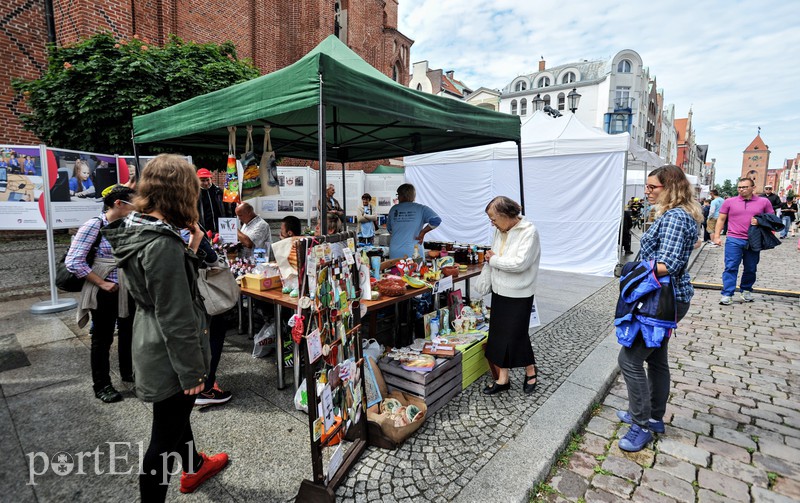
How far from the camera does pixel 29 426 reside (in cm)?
283

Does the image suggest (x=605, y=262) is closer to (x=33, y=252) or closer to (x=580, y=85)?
(x=33, y=252)

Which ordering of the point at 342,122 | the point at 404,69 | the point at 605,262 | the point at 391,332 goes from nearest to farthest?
the point at 391,332 → the point at 342,122 → the point at 605,262 → the point at 404,69

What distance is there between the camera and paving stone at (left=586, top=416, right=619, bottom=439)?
9.50 feet

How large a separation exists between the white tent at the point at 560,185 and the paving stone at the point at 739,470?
21.0ft

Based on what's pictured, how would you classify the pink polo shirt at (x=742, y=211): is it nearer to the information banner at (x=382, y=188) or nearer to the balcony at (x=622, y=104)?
the information banner at (x=382, y=188)

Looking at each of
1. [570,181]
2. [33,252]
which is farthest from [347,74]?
[33,252]

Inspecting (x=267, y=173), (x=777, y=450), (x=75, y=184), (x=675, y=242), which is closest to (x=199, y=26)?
(x=75, y=184)

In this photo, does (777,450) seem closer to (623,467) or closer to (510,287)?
(623,467)

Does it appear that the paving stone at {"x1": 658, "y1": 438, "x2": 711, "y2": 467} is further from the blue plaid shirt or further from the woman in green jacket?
the woman in green jacket

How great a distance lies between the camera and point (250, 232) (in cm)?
450

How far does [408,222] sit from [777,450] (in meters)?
3.71

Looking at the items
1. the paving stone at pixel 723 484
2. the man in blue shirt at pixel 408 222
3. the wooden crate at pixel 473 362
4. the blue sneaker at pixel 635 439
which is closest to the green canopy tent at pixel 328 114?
the man in blue shirt at pixel 408 222

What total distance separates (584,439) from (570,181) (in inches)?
273

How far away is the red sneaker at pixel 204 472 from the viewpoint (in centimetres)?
221
